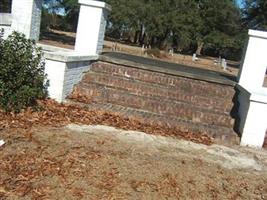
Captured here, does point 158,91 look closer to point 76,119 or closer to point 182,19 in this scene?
point 76,119

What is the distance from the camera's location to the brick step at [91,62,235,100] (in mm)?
8938

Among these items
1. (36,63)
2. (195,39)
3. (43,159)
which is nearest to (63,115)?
(36,63)

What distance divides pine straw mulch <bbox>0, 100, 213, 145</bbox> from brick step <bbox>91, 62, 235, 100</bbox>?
1.66m

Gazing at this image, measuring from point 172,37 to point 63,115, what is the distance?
51.7m

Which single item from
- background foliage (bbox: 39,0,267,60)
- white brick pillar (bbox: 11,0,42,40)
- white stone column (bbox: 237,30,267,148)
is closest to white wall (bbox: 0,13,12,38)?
white brick pillar (bbox: 11,0,42,40)

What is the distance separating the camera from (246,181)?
533 centimetres

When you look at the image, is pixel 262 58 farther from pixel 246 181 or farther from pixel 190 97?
pixel 246 181

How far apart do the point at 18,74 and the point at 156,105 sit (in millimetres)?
2896

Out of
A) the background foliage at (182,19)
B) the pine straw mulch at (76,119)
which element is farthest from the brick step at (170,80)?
the background foliage at (182,19)

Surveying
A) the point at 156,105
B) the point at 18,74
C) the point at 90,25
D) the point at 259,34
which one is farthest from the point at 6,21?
the point at 259,34

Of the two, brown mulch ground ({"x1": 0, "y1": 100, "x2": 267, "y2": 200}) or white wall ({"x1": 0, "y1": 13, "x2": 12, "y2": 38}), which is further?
white wall ({"x1": 0, "y1": 13, "x2": 12, "y2": 38})

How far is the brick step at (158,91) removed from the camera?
8.51m

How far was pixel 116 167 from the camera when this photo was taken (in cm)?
505

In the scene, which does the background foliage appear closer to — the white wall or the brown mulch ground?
the white wall
